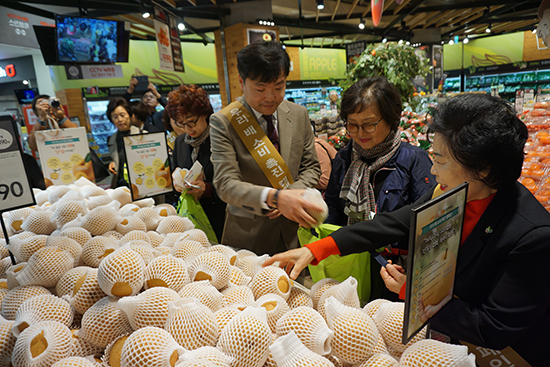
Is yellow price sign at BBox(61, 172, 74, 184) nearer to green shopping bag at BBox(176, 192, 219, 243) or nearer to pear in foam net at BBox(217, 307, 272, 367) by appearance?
green shopping bag at BBox(176, 192, 219, 243)

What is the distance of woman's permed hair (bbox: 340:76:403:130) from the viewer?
5.84 feet

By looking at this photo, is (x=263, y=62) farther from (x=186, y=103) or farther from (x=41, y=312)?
(x=41, y=312)

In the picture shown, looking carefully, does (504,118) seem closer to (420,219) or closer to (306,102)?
(420,219)

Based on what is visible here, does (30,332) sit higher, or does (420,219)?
(420,219)

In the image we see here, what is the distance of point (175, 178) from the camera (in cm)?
240

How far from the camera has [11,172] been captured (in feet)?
5.36

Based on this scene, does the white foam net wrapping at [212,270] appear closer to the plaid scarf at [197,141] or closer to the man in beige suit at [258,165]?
the man in beige suit at [258,165]

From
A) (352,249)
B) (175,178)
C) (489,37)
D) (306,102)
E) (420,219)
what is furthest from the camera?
(489,37)

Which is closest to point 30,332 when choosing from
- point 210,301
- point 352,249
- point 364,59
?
point 210,301

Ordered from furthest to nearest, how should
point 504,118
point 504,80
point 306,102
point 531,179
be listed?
1. point 504,80
2. point 306,102
3. point 531,179
4. point 504,118

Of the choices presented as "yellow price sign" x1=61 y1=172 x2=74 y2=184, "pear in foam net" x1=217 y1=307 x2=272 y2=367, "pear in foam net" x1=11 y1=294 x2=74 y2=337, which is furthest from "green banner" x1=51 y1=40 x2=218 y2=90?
"pear in foam net" x1=217 y1=307 x2=272 y2=367

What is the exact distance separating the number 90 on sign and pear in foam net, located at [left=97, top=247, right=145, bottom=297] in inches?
34.1

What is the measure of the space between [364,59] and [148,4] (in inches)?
162

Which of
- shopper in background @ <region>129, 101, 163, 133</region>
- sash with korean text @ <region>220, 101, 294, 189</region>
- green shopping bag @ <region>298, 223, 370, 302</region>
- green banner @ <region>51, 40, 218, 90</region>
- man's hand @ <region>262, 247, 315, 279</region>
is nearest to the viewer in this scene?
man's hand @ <region>262, 247, 315, 279</region>
